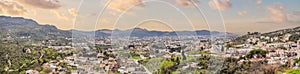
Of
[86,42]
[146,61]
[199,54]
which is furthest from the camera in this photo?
[199,54]

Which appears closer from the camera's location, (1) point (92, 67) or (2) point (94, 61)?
(1) point (92, 67)

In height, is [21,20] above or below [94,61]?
above

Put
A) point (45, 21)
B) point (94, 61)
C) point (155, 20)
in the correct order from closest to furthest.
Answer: point (155, 20) → point (94, 61) → point (45, 21)

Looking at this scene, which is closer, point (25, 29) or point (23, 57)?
point (23, 57)

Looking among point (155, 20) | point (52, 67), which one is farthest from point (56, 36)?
point (155, 20)

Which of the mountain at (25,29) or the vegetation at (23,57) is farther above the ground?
the mountain at (25,29)

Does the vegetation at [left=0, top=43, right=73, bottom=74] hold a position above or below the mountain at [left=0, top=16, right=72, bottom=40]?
below

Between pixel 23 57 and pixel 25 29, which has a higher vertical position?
pixel 25 29

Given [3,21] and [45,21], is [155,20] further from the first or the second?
[3,21]

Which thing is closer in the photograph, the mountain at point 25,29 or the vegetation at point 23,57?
the vegetation at point 23,57

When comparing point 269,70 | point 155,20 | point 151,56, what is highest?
point 155,20

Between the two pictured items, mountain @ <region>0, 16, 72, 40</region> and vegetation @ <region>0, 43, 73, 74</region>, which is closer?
vegetation @ <region>0, 43, 73, 74</region>
